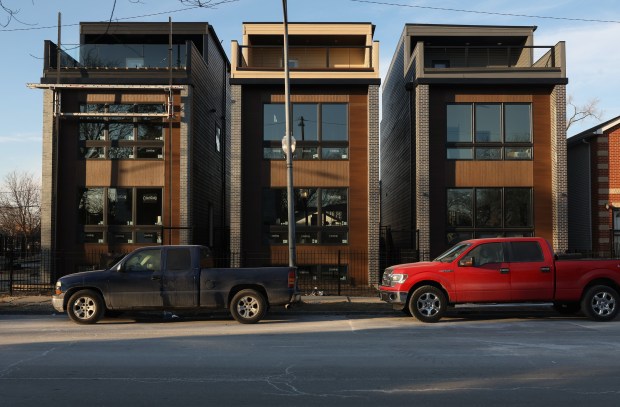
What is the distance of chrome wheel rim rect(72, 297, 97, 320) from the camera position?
42.8 feet

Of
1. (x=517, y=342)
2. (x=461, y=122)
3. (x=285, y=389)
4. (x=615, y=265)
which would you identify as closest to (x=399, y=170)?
(x=461, y=122)

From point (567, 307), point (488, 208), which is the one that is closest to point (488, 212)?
point (488, 208)

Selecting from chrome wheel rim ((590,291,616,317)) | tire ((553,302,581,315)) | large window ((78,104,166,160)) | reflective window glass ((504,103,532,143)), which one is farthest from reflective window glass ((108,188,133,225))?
chrome wheel rim ((590,291,616,317))

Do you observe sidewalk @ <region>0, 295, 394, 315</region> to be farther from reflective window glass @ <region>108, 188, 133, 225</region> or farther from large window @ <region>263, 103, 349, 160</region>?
large window @ <region>263, 103, 349, 160</region>

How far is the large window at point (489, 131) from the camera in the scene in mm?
21891

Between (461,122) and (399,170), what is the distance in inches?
201

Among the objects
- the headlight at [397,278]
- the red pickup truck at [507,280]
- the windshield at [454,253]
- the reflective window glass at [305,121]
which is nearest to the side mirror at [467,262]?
the red pickup truck at [507,280]

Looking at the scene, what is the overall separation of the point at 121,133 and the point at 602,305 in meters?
16.4

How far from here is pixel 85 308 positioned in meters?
13.1

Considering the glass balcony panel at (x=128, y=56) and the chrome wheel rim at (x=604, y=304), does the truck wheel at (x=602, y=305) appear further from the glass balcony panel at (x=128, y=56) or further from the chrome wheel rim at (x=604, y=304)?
the glass balcony panel at (x=128, y=56)

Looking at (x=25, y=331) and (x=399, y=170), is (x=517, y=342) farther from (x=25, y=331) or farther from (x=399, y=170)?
(x=399, y=170)

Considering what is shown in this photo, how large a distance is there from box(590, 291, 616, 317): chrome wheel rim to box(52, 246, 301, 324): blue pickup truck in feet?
21.8

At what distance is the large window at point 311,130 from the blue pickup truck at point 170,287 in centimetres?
945

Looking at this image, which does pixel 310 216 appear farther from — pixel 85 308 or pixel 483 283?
pixel 85 308
